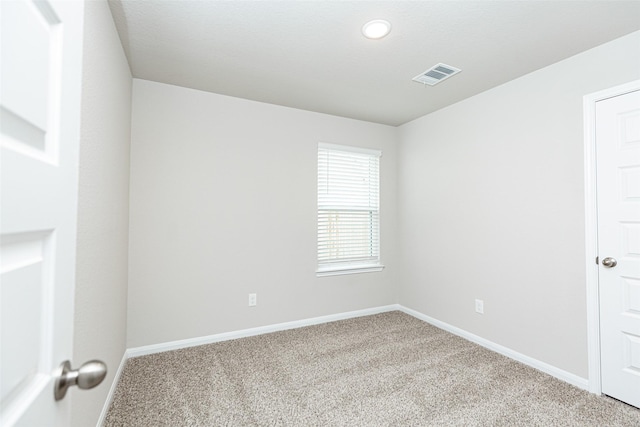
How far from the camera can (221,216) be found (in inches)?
122

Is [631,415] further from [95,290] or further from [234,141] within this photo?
[234,141]

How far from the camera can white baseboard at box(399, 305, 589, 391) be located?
2312 mm

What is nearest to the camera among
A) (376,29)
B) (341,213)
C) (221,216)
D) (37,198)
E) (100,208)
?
(37,198)

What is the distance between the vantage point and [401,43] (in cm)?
220

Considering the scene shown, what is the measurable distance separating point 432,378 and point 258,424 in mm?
1361

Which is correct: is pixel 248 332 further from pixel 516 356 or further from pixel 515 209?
pixel 515 209

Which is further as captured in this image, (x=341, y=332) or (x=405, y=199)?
(x=405, y=199)

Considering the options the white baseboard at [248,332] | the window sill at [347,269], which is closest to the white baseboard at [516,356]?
the white baseboard at [248,332]

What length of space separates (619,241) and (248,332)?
10.6 ft

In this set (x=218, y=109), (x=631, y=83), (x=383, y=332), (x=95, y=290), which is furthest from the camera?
(x=383, y=332)

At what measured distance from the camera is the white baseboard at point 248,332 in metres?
2.77

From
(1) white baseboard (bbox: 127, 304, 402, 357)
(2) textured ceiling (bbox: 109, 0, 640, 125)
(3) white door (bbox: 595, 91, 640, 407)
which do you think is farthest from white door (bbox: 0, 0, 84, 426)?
(3) white door (bbox: 595, 91, 640, 407)

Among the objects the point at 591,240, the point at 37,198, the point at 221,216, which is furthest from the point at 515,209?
the point at 37,198

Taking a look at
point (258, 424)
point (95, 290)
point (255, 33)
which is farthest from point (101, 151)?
point (258, 424)
